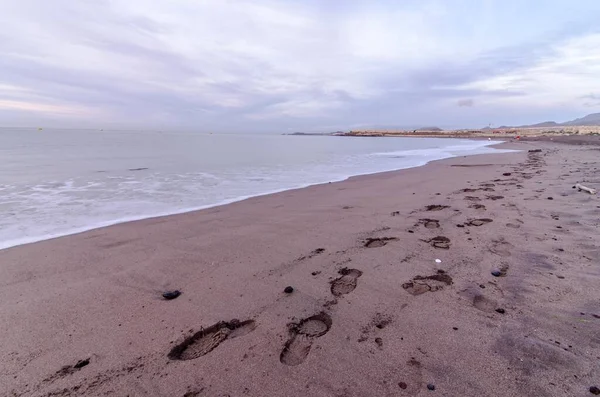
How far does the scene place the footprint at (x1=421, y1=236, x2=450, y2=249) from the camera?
14.5 feet

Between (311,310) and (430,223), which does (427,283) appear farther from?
(430,223)

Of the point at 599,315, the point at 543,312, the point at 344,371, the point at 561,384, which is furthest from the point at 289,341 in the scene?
the point at 599,315

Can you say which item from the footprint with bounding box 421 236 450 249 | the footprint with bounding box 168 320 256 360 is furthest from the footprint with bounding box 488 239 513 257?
the footprint with bounding box 168 320 256 360

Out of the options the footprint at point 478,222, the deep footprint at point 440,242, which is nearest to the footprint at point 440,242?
the deep footprint at point 440,242

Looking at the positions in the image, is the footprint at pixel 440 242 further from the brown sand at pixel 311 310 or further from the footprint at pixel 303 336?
the footprint at pixel 303 336

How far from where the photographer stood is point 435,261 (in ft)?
12.9

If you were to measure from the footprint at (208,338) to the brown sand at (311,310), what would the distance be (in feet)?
0.04

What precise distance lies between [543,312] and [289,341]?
2238mm

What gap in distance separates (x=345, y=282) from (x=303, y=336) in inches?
40.3

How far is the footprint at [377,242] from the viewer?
4.56 meters

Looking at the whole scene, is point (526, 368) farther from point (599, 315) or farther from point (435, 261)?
point (435, 261)

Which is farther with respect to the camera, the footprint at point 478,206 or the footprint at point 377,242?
the footprint at point 478,206

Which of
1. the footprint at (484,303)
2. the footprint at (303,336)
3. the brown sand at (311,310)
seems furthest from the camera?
the footprint at (484,303)

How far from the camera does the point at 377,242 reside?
15.3ft
